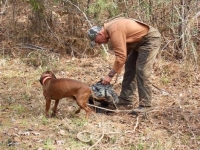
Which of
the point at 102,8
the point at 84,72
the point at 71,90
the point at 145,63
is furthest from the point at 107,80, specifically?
the point at 102,8

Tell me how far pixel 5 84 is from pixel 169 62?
4435 millimetres

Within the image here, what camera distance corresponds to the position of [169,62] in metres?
11.4

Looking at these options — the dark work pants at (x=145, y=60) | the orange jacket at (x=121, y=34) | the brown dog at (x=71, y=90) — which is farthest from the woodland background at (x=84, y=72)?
the orange jacket at (x=121, y=34)

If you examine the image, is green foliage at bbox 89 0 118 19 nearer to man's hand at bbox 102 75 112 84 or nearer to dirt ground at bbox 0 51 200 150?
dirt ground at bbox 0 51 200 150

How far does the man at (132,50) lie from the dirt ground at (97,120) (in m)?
0.50

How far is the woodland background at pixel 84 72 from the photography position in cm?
673

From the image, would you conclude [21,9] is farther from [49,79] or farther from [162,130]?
[162,130]

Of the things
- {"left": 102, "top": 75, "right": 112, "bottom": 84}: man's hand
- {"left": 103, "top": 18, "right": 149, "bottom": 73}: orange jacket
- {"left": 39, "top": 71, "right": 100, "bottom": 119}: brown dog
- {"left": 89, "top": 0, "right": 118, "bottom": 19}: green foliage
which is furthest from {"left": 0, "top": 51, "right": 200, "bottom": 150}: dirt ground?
{"left": 89, "top": 0, "right": 118, "bottom": 19}: green foliage

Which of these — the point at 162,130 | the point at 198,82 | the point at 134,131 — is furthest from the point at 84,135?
the point at 198,82

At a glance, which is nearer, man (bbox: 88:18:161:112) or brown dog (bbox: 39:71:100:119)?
man (bbox: 88:18:161:112)

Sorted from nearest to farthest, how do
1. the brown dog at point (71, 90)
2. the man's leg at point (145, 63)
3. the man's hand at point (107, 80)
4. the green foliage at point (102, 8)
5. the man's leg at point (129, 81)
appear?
1. the brown dog at point (71, 90)
2. the man's hand at point (107, 80)
3. the man's leg at point (145, 63)
4. the man's leg at point (129, 81)
5. the green foliage at point (102, 8)

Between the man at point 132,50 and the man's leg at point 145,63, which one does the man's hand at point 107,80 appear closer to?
the man at point 132,50

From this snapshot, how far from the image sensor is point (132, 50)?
26.1ft

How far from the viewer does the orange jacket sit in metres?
7.06
